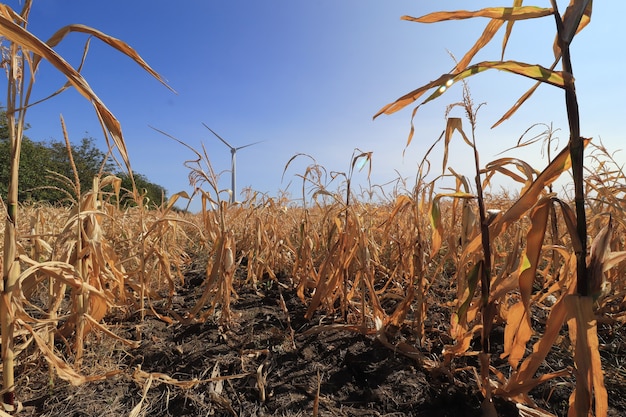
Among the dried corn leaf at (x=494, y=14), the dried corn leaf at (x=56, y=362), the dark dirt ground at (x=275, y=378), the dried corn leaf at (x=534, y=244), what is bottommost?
the dark dirt ground at (x=275, y=378)

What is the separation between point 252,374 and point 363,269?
51 cm

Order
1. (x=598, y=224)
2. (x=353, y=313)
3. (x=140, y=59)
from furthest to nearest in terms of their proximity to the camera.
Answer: (x=598, y=224) < (x=353, y=313) < (x=140, y=59)

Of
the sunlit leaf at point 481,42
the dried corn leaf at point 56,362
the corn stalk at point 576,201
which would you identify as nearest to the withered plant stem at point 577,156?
the corn stalk at point 576,201

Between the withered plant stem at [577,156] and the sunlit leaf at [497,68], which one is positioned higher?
the sunlit leaf at [497,68]

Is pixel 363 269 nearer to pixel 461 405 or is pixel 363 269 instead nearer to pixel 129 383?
pixel 461 405

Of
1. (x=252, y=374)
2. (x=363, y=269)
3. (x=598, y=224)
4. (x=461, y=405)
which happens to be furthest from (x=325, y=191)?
(x=598, y=224)

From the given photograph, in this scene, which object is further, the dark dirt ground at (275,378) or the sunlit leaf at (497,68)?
the dark dirt ground at (275,378)

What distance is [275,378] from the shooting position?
3.46 ft

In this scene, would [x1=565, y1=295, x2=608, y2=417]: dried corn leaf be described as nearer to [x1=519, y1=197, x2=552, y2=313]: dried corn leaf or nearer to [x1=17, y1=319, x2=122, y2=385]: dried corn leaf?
[x1=519, y1=197, x2=552, y2=313]: dried corn leaf

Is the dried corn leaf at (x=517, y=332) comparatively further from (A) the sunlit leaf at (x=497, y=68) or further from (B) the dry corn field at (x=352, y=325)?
(A) the sunlit leaf at (x=497, y=68)

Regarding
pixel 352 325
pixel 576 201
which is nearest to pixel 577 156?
pixel 576 201

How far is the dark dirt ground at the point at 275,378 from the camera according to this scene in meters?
0.92

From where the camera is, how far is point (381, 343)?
116 centimetres

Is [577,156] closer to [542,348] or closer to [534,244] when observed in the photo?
[534,244]
